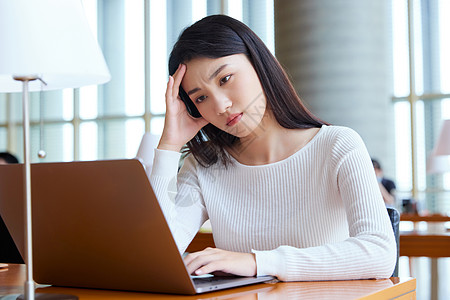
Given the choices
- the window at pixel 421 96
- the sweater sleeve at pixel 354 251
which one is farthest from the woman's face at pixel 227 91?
the window at pixel 421 96

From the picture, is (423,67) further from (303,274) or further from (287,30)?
(303,274)

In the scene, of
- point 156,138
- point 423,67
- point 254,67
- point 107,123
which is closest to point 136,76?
point 107,123

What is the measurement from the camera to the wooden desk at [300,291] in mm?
1045

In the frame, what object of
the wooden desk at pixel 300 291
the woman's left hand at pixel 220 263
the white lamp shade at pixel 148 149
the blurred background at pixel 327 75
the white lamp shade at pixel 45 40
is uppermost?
the blurred background at pixel 327 75

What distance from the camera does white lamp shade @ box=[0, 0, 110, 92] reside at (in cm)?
98

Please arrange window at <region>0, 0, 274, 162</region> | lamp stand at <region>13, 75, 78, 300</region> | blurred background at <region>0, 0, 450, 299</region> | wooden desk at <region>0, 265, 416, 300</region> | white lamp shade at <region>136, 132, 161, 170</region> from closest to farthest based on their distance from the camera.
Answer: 1. lamp stand at <region>13, 75, 78, 300</region>
2. wooden desk at <region>0, 265, 416, 300</region>
3. white lamp shade at <region>136, 132, 161, 170</region>
4. blurred background at <region>0, 0, 450, 299</region>
5. window at <region>0, 0, 274, 162</region>

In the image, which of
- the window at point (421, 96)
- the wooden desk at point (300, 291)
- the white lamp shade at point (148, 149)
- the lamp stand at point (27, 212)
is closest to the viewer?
the lamp stand at point (27, 212)

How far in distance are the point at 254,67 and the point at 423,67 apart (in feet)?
22.9

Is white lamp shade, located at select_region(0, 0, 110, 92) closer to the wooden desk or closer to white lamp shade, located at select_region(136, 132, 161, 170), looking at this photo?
the wooden desk

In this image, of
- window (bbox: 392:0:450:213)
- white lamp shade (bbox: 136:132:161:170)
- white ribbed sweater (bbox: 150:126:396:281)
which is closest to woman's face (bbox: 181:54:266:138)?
white ribbed sweater (bbox: 150:126:396:281)

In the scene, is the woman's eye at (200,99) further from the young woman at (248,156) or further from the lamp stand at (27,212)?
the lamp stand at (27,212)

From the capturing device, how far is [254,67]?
67.7 inches

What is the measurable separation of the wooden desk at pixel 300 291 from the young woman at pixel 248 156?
280 millimetres

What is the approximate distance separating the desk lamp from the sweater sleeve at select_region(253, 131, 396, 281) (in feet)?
1.64
